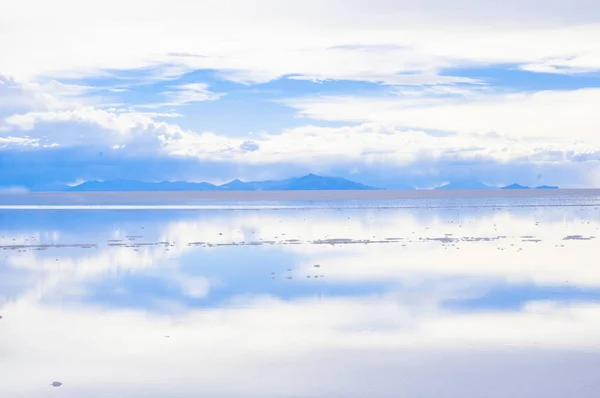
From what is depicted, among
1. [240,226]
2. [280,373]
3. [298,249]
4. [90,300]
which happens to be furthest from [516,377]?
[240,226]

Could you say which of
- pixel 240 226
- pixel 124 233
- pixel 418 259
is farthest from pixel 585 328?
pixel 240 226

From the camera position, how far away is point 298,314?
12.4 metres

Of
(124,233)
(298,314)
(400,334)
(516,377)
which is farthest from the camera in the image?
(124,233)

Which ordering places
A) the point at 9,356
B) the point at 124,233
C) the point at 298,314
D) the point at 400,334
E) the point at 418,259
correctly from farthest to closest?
the point at 124,233 → the point at 418,259 → the point at 298,314 → the point at 400,334 → the point at 9,356

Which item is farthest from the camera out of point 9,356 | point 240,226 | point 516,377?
point 240,226

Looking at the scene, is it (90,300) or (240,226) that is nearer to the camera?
(90,300)

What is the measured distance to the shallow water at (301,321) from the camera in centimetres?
850

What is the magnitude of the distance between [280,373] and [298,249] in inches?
561

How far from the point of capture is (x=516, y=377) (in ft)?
28.2

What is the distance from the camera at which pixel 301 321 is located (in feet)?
38.9

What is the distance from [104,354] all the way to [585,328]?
6.03 meters

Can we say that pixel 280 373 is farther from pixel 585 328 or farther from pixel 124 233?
pixel 124 233

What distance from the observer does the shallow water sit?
850 centimetres

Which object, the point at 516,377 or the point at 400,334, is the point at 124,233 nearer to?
the point at 400,334
